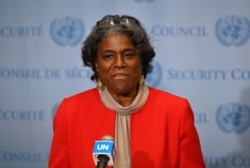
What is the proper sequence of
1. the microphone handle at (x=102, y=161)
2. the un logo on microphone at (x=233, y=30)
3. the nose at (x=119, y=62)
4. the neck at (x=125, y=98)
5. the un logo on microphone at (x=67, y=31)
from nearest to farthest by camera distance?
1. the microphone handle at (x=102, y=161)
2. the nose at (x=119, y=62)
3. the neck at (x=125, y=98)
4. the un logo on microphone at (x=233, y=30)
5. the un logo on microphone at (x=67, y=31)

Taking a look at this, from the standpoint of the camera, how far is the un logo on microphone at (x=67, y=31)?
2.40m

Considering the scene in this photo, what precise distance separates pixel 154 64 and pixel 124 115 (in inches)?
32.7

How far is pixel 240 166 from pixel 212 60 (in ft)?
2.26

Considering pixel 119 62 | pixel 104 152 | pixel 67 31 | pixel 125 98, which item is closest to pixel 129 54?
pixel 119 62

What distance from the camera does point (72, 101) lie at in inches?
64.0

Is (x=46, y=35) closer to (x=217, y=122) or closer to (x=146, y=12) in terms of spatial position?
(x=146, y=12)

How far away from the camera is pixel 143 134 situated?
5.01ft

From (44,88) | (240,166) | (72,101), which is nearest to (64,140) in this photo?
(72,101)

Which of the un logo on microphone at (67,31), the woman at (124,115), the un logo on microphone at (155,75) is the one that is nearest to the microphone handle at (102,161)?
the woman at (124,115)

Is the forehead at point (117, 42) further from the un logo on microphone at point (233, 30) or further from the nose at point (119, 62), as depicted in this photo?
the un logo on microphone at point (233, 30)

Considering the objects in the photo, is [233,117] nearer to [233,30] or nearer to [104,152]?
[233,30]

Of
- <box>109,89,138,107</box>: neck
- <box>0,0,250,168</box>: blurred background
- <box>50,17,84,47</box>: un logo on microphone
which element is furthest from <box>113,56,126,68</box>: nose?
<box>50,17,84,47</box>: un logo on microphone

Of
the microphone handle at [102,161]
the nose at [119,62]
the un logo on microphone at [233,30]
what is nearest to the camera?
the microphone handle at [102,161]

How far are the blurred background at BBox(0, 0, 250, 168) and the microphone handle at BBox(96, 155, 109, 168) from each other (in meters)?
1.43
